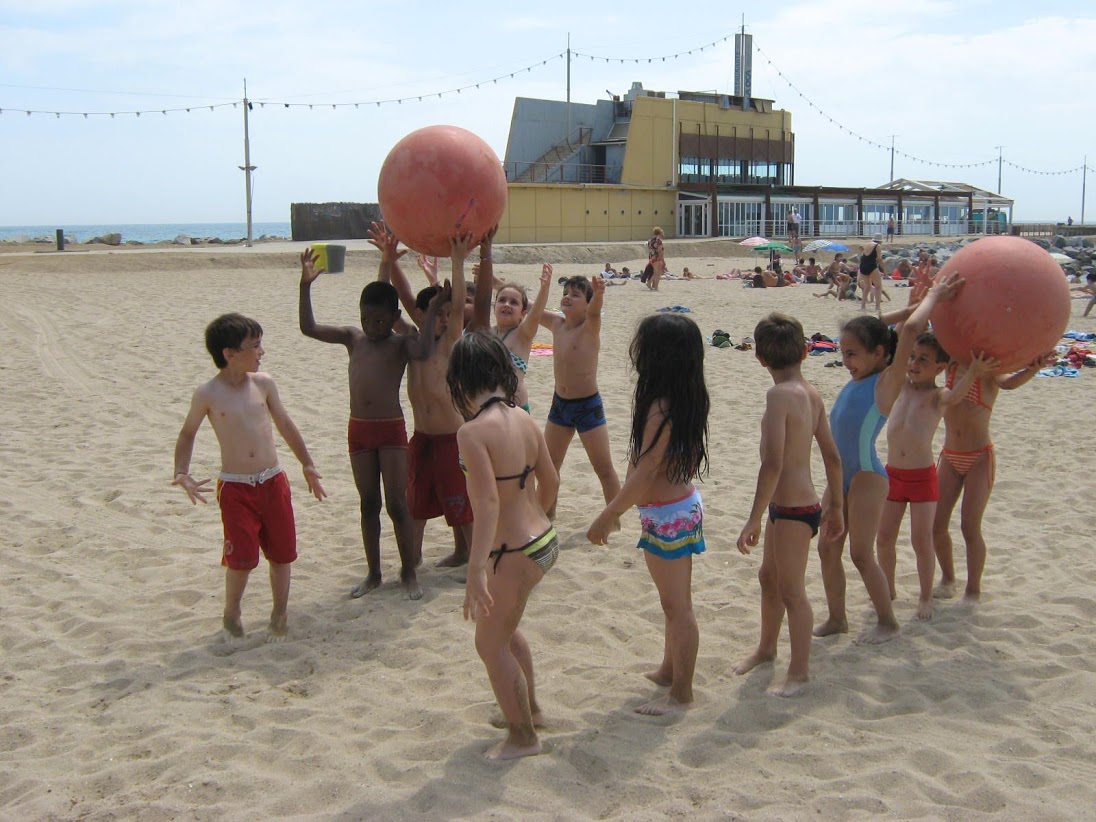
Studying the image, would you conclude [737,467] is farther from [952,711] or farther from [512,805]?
[512,805]

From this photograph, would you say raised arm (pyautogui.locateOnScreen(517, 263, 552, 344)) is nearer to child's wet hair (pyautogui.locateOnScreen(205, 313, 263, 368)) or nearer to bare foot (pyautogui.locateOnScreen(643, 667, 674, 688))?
child's wet hair (pyautogui.locateOnScreen(205, 313, 263, 368))

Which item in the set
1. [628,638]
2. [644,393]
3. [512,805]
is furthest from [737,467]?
[512,805]

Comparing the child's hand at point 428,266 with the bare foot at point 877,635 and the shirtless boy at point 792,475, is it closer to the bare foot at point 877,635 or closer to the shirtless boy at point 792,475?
the shirtless boy at point 792,475

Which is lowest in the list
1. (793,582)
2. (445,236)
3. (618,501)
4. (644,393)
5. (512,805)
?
(512,805)

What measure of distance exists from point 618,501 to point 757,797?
115cm

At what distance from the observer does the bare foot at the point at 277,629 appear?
475 cm

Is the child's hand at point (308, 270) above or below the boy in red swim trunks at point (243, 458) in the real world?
above

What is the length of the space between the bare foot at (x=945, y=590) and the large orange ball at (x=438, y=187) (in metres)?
3.09

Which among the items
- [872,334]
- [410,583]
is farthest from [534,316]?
[872,334]

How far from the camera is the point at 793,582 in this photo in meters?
4.02

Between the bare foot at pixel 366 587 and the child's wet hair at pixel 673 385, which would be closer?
the child's wet hair at pixel 673 385

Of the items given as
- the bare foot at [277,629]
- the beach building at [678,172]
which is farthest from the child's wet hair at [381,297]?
the beach building at [678,172]

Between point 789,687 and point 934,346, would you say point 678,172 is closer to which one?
point 934,346

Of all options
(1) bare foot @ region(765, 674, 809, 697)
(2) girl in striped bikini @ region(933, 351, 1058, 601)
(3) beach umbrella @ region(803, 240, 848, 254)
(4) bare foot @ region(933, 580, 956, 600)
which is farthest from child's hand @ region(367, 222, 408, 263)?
(3) beach umbrella @ region(803, 240, 848, 254)
